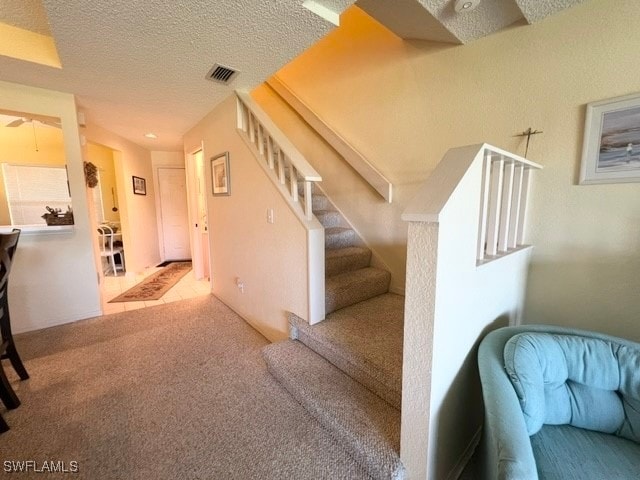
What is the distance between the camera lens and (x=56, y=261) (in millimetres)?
2633

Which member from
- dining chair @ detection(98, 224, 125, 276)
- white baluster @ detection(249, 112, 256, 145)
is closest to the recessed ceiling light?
white baluster @ detection(249, 112, 256, 145)

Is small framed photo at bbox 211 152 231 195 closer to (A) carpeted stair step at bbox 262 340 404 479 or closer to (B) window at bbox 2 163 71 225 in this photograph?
(A) carpeted stair step at bbox 262 340 404 479

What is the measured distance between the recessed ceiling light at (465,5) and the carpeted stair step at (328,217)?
1.86 m

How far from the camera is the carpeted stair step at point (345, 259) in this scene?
2.36 m

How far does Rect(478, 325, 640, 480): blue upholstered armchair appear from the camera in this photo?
36.3 inches

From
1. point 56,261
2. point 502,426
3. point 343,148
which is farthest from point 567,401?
point 56,261

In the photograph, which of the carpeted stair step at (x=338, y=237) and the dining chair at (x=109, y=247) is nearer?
the carpeted stair step at (x=338, y=237)

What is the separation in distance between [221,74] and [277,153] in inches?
29.1

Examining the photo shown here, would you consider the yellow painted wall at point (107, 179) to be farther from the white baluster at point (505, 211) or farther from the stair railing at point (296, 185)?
the white baluster at point (505, 211)

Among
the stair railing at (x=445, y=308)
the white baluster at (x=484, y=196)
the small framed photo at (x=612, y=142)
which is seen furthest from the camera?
the small framed photo at (x=612, y=142)

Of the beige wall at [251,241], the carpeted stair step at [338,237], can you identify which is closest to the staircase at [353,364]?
the carpeted stair step at [338,237]

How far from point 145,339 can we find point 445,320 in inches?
102

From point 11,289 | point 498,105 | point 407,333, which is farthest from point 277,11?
point 11,289

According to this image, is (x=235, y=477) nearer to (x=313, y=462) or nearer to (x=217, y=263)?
(x=313, y=462)
